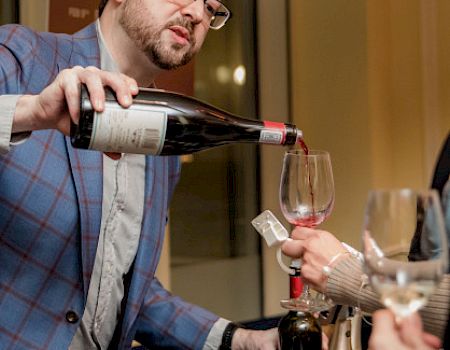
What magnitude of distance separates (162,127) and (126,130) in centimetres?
6

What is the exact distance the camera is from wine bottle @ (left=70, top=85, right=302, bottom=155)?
36.4 inches

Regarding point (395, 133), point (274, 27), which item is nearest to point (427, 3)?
point (395, 133)

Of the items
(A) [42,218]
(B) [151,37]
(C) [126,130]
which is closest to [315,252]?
(C) [126,130]

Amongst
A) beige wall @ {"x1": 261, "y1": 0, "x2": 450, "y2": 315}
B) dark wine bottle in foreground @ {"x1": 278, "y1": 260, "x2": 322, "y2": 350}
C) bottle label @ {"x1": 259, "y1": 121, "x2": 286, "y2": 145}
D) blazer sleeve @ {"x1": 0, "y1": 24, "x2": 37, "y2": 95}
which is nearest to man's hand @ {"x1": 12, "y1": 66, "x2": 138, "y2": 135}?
blazer sleeve @ {"x1": 0, "y1": 24, "x2": 37, "y2": 95}

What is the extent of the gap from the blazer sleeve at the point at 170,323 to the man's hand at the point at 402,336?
2.73 ft

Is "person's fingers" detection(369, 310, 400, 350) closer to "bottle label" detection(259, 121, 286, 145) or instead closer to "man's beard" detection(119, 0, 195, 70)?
"bottle label" detection(259, 121, 286, 145)

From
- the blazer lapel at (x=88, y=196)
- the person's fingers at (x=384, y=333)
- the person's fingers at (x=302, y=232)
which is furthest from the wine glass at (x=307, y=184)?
the person's fingers at (x=384, y=333)

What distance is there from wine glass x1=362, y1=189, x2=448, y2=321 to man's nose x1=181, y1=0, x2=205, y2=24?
840 millimetres

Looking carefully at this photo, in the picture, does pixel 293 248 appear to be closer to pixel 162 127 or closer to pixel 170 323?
pixel 162 127

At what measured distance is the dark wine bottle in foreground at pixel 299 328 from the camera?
1033 mm

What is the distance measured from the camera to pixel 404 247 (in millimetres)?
668

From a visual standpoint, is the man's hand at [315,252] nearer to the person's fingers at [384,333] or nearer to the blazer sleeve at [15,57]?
the person's fingers at [384,333]

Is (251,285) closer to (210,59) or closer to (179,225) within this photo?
(179,225)

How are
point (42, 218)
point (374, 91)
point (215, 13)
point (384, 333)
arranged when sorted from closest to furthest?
point (384, 333) < point (42, 218) < point (215, 13) < point (374, 91)
